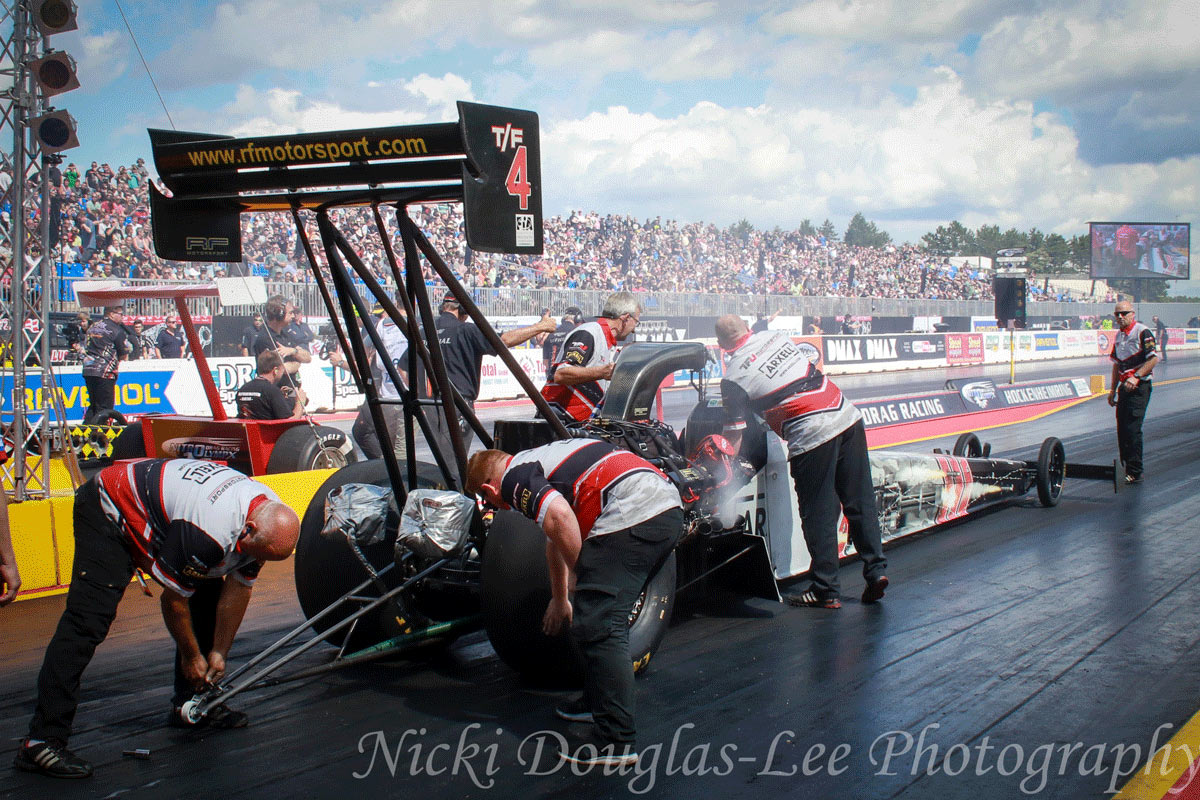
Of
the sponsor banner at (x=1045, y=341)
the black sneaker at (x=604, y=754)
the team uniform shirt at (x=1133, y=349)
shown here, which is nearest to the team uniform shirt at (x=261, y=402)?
the black sneaker at (x=604, y=754)

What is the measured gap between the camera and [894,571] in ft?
21.7

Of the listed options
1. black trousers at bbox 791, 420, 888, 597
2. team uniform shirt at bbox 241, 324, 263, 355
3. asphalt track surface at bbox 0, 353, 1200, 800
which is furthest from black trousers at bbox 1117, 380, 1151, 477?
team uniform shirt at bbox 241, 324, 263, 355

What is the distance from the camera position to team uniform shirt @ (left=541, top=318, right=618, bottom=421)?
222 inches

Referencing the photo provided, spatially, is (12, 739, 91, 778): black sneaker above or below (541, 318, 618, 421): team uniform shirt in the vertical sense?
below

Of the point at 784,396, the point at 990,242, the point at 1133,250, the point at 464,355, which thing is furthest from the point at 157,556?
the point at 990,242

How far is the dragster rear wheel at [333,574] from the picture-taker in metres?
4.68

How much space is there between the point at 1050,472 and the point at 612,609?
6.59 meters

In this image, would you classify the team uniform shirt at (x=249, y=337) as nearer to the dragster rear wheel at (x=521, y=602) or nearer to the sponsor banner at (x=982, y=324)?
the dragster rear wheel at (x=521, y=602)

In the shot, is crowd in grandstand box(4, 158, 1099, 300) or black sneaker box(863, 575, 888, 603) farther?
crowd in grandstand box(4, 158, 1099, 300)

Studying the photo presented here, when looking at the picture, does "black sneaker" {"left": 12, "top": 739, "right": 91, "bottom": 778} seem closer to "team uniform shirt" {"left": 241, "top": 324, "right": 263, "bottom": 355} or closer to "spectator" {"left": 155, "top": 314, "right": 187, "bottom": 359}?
"team uniform shirt" {"left": 241, "top": 324, "right": 263, "bottom": 355}

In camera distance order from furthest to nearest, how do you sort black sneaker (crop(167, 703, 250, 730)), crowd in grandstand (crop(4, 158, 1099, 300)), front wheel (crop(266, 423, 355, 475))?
1. crowd in grandstand (crop(4, 158, 1099, 300))
2. front wheel (crop(266, 423, 355, 475))
3. black sneaker (crop(167, 703, 250, 730))

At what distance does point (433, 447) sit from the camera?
480 cm

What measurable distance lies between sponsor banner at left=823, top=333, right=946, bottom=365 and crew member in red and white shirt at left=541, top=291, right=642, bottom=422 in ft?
73.8

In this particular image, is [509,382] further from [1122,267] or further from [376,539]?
[1122,267]
